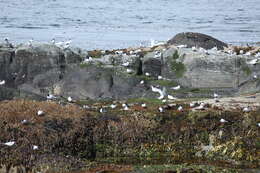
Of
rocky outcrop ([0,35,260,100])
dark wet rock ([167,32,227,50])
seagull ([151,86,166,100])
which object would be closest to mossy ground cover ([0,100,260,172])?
seagull ([151,86,166,100])

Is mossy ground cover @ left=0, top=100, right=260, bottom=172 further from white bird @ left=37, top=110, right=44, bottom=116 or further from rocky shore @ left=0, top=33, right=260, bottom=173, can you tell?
white bird @ left=37, top=110, right=44, bottom=116

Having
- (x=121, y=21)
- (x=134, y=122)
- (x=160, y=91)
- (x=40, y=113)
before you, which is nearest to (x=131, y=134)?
(x=134, y=122)

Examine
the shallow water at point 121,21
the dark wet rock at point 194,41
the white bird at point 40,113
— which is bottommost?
the shallow water at point 121,21

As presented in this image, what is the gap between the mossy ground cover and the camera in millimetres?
22797

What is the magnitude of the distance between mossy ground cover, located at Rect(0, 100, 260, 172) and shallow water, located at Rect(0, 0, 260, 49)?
119ft

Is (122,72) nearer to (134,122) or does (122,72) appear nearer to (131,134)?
(134,122)

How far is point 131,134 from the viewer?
80.8ft

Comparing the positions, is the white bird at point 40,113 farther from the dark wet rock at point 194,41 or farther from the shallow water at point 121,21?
the shallow water at point 121,21

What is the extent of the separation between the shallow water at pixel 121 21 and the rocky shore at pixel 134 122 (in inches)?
1003

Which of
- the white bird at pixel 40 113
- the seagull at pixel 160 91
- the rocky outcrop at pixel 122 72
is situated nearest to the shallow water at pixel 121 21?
the rocky outcrop at pixel 122 72

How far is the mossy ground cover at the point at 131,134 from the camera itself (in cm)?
2280

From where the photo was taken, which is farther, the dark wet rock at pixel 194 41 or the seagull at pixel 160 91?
the dark wet rock at pixel 194 41

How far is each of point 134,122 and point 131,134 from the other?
959mm

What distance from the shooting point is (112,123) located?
25.2 meters
